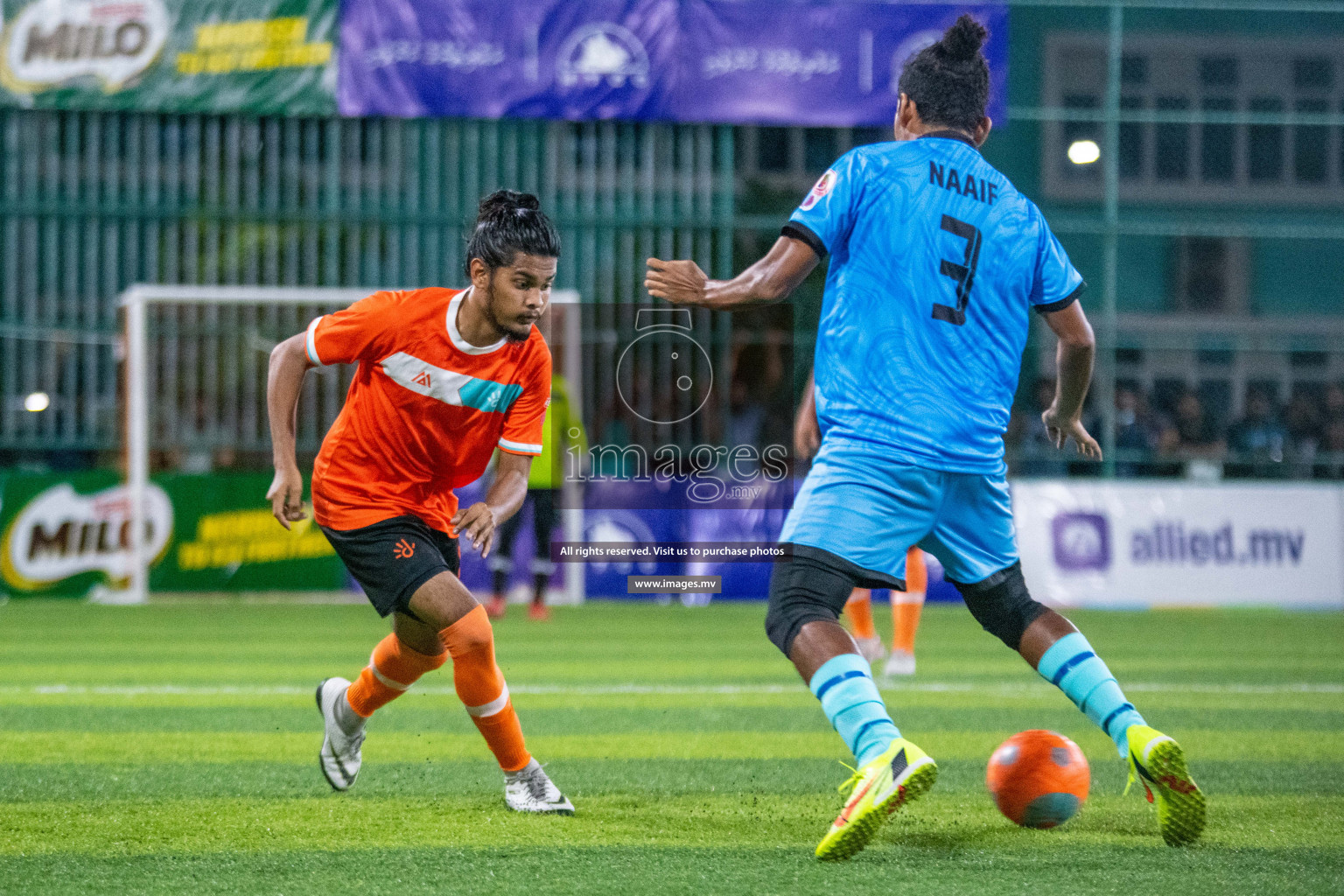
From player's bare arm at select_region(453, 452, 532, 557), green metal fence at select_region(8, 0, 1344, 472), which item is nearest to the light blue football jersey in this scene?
player's bare arm at select_region(453, 452, 532, 557)

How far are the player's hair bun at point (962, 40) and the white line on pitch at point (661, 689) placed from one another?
4767mm

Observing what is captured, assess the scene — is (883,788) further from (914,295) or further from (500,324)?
(500,324)

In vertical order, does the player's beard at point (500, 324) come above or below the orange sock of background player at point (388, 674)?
above

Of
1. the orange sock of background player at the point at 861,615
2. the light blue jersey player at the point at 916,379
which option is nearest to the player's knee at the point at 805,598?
the light blue jersey player at the point at 916,379

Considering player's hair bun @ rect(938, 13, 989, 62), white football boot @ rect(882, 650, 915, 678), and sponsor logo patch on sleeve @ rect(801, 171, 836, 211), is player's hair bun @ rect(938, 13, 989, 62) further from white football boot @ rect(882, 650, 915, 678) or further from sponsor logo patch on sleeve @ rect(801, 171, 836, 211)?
white football boot @ rect(882, 650, 915, 678)

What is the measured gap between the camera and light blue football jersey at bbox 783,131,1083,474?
13.3ft

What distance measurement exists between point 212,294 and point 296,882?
38.2 ft

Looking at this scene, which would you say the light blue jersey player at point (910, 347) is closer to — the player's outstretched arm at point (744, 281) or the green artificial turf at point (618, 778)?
the player's outstretched arm at point (744, 281)

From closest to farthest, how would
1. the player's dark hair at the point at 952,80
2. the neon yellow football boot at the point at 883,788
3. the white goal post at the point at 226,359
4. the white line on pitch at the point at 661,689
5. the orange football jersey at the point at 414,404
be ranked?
the neon yellow football boot at the point at 883,788
the player's dark hair at the point at 952,80
the orange football jersey at the point at 414,404
the white line on pitch at the point at 661,689
the white goal post at the point at 226,359

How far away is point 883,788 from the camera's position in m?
3.69

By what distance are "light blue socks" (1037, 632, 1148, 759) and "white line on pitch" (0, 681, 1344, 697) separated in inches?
162

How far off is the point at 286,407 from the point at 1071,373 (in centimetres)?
229

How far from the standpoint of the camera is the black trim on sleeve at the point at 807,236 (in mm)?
3967

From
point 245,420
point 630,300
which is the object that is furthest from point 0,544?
point 630,300
